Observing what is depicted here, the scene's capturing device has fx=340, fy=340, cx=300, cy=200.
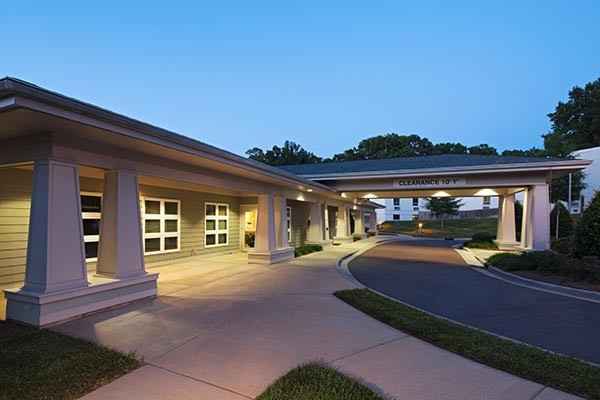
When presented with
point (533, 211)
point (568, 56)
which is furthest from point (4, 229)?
point (568, 56)

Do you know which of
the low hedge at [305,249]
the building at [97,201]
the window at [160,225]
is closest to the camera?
the building at [97,201]

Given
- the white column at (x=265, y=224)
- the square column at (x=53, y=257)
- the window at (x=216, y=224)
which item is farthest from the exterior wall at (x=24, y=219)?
the square column at (x=53, y=257)

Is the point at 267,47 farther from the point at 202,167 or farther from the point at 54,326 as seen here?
the point at 54,326

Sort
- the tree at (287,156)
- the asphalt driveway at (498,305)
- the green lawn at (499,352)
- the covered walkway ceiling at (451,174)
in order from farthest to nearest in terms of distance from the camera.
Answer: the tree at (287,156) → the covered walkway ceiling at (451,174) → the asphalt driveway at (498,305) → the green lawn at (499,352)

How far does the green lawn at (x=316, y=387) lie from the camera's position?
309cm

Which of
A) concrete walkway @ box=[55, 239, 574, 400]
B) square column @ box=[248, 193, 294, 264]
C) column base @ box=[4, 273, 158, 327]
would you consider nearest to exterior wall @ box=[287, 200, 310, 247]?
square column @ box=[248, 193, 294, 264]

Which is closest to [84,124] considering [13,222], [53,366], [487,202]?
[53,366]

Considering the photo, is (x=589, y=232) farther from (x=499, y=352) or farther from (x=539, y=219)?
(x=499, y=352)

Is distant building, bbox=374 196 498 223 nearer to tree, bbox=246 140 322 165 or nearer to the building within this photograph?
tree, bbox=246 140 322 165

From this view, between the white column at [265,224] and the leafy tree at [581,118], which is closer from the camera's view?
the white column at [265,224]

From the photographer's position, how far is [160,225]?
38.1 feet

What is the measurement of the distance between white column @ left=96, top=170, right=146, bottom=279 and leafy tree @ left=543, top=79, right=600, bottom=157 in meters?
56.4

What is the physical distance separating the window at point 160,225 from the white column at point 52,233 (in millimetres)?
5427

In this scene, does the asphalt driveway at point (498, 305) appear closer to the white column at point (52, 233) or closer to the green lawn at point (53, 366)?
the green lawn at point (53, 366)
